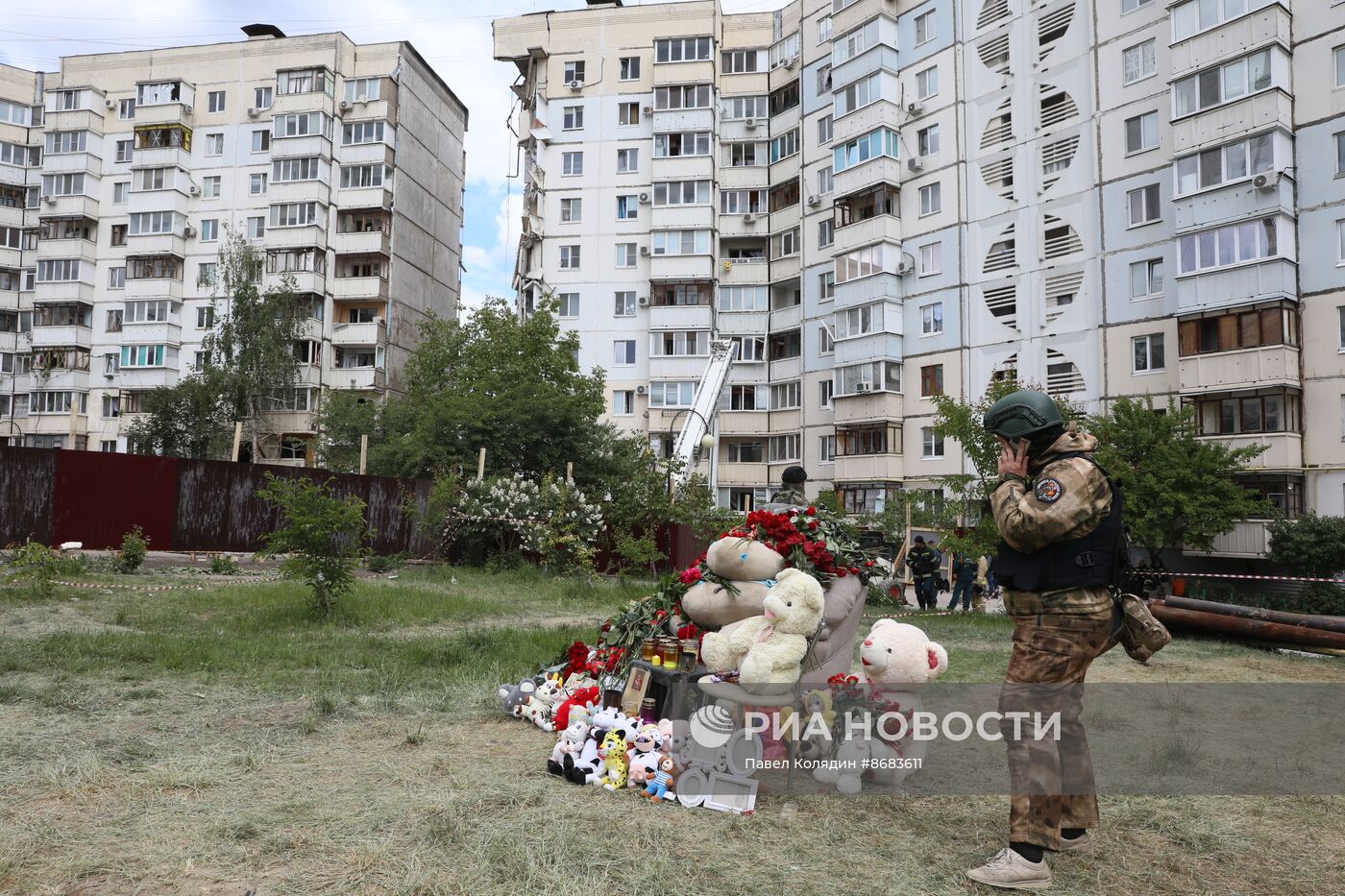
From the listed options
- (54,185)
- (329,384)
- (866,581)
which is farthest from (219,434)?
(866,581)

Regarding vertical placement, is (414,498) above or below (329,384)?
below

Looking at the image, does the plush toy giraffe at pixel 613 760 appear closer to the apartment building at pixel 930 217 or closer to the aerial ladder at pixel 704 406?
the aerial ladder at pixel 704 406

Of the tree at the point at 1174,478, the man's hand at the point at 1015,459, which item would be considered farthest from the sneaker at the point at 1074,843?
the tree at the point at 1174,478

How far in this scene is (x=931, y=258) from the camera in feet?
123

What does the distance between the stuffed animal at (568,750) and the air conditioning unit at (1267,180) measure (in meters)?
28.0

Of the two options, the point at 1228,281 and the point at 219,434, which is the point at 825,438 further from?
the point at 219,434

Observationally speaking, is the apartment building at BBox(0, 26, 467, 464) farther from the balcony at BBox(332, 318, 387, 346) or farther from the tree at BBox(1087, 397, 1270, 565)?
the tree at BBox(1087, 397, 1270, 565)

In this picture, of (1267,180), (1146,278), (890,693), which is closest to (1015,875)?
(890,693)

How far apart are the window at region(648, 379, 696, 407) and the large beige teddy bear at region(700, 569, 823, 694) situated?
126 ft

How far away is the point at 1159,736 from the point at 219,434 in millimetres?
46322

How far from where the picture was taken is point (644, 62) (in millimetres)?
47219

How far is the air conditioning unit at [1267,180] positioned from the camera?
995 inches

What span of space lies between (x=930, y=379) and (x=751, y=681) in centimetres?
3370

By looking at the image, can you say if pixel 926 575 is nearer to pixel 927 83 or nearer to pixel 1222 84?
pixel 1222 84
